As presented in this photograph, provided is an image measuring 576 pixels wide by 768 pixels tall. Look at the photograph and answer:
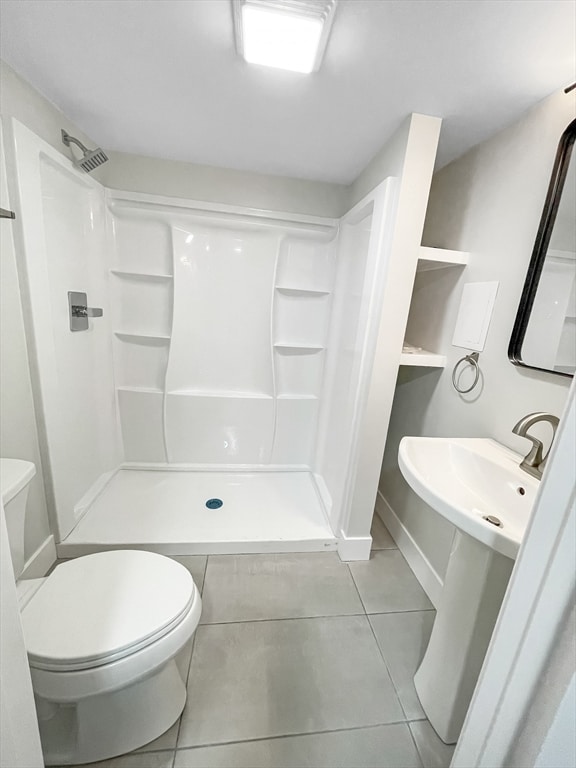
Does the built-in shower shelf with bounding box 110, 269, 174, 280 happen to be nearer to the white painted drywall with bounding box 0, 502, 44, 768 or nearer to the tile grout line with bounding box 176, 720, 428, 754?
the white painted drywall with bounding box 0, 502, 44, 768

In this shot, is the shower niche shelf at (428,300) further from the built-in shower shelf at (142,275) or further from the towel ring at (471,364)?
the built-in shower shelf at (142,275)

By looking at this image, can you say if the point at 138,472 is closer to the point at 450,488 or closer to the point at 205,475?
the point at 205,475

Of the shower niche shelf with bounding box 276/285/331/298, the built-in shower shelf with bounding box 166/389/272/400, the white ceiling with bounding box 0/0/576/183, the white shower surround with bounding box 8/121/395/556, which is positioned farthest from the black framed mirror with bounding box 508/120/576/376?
the built-in shower shelf with bounding box 166/389/272/400

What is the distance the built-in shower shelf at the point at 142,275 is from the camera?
1949mm

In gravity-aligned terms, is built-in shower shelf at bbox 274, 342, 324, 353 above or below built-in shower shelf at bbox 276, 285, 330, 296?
below

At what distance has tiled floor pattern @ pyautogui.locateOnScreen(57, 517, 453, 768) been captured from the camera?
96 cm

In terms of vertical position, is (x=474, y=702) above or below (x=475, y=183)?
below

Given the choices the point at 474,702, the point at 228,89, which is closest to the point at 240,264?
the point at 228,89

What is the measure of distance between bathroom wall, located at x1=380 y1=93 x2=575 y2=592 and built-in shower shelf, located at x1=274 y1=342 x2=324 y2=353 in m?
0.64

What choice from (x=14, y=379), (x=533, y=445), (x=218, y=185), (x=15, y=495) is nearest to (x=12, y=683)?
(x=15, y=495)

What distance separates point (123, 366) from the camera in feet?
6.98

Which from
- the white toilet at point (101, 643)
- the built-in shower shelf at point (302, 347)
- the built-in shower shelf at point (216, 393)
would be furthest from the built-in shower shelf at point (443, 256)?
the white toilet at point (101, 643)

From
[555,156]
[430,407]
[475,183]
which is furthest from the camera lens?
[430,407]

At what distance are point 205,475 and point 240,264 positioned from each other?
1.52 m
